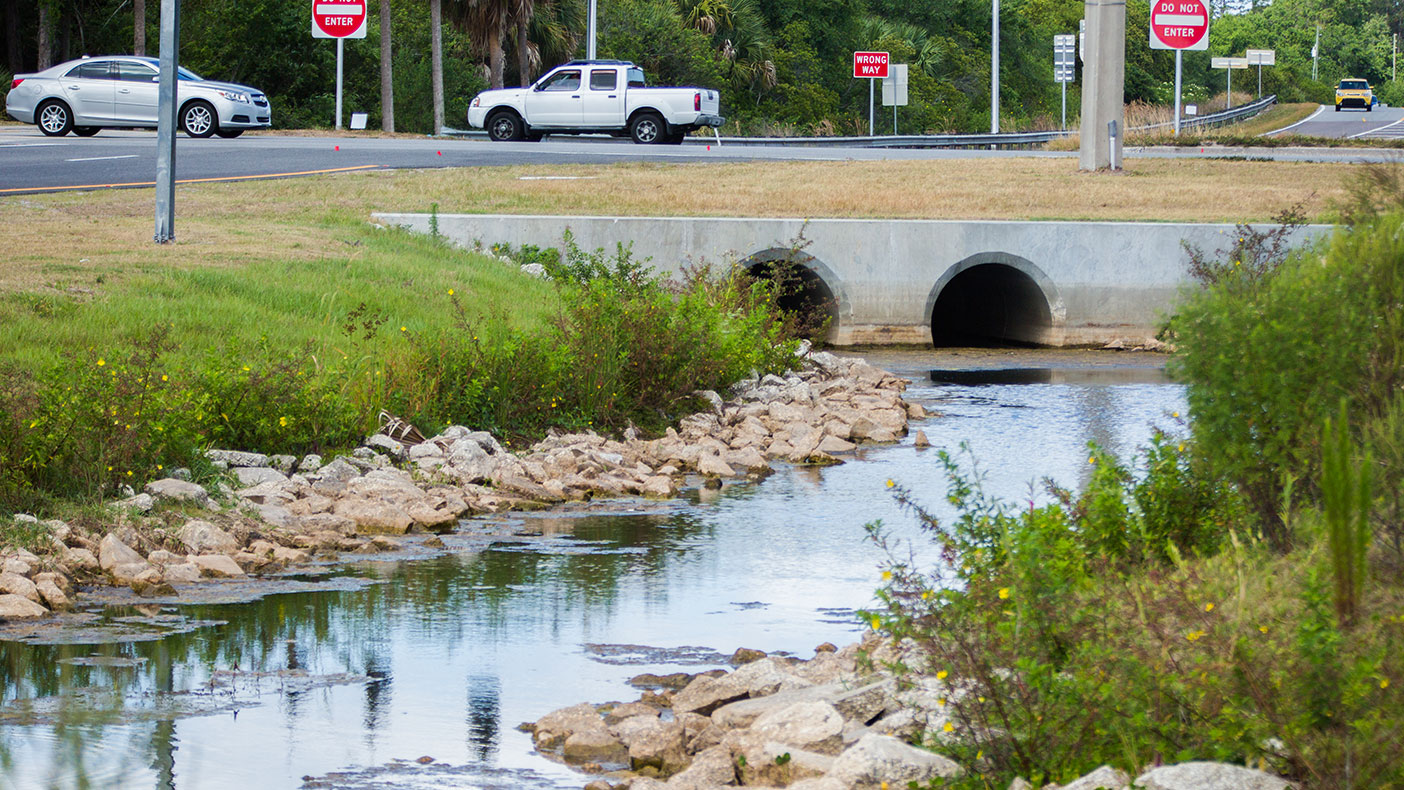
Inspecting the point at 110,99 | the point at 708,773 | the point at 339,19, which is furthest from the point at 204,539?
the point at 339,19

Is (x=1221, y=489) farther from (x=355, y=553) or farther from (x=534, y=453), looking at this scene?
(x=534, y=453)

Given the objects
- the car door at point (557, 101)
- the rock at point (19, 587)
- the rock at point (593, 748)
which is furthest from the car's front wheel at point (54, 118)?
the rock at point (593, 748)

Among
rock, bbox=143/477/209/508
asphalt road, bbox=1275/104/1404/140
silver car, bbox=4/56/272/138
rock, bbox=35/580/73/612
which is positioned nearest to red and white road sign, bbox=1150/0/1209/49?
asphalt road, bbox=1275/104/1404/140

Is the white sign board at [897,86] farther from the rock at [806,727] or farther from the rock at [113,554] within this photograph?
the rock at [806,727]

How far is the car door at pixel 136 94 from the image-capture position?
27.6 meters

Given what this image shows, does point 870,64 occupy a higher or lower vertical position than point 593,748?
higher

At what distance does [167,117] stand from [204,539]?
6.79 metres

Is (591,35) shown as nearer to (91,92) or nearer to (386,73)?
(386,73)

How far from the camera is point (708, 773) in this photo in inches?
217

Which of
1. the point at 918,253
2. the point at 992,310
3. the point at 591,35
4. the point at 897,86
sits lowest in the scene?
the point at 992,310

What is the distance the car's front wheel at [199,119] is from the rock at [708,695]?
23.8 metres

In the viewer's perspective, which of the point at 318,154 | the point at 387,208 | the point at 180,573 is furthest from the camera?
the point at 318,154

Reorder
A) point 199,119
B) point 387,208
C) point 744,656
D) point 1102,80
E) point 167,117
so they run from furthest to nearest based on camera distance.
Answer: point 199,119 < point 1102,80 < point 387,208 < point 167,117 < point 744,656

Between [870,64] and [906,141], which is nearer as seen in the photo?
[906,141]
